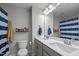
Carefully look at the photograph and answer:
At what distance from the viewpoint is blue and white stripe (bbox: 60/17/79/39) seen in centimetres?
205

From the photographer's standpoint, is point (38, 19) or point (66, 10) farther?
point (38, 19)

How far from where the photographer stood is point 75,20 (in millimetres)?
Answer: 2059

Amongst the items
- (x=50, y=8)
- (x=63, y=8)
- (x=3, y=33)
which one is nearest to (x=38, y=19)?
(x=50, y=8)

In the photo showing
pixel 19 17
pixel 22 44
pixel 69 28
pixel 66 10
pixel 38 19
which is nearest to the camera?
pixel 69 28

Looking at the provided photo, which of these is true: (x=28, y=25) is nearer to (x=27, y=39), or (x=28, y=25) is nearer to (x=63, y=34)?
(x=27, y=39)

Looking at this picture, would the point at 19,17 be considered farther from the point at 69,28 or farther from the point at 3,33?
the point at 69,28

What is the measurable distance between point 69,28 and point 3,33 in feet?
5.16

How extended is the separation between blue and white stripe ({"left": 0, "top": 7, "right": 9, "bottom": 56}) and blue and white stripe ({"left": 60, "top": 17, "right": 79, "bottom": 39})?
131 centimetres

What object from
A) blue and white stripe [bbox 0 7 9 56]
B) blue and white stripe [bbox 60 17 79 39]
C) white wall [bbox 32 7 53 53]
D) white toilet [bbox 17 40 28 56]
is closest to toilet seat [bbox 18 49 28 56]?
white toilet [bbox 17 40 28 56]

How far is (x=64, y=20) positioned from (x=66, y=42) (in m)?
0.48

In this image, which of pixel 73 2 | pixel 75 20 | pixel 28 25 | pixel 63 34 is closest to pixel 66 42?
pixel 63 34

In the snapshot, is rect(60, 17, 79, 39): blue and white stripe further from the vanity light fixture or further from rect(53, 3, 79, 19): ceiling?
the vanity light fixture

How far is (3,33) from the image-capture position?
260cm

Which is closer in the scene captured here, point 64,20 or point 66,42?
point 66,42
